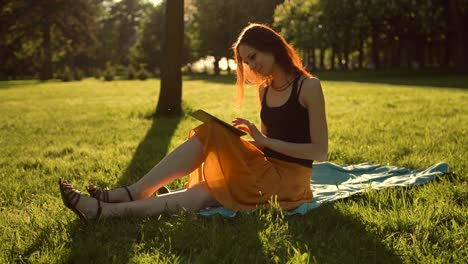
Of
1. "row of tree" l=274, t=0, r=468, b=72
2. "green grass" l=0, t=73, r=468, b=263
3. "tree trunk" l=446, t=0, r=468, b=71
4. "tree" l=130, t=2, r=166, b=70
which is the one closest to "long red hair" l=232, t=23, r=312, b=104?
"green grass" l=0, t=73, r=468, b=263

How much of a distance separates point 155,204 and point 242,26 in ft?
167

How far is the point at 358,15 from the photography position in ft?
113

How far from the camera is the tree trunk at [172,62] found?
11484mm

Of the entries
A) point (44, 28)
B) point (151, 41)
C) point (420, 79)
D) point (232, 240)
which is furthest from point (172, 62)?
point (151, 41)

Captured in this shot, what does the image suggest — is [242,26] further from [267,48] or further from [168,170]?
[168,170]

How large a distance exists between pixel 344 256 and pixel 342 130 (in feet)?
20.2

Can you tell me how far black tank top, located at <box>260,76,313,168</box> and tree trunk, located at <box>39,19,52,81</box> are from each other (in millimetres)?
44802

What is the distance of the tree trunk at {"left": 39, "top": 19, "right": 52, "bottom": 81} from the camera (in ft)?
149

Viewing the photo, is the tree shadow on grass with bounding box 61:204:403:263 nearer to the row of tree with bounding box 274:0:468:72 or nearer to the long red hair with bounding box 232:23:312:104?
the long red hair with bounding box 232:23:312:104

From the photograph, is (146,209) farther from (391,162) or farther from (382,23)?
(382,23)

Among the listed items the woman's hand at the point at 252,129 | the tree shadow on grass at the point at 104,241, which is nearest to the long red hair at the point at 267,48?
the woman's hand at the point at 252,129

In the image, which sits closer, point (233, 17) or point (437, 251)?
point (437, 251)

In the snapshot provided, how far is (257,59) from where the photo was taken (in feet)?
13.1

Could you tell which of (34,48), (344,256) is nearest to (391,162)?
(344,256)
